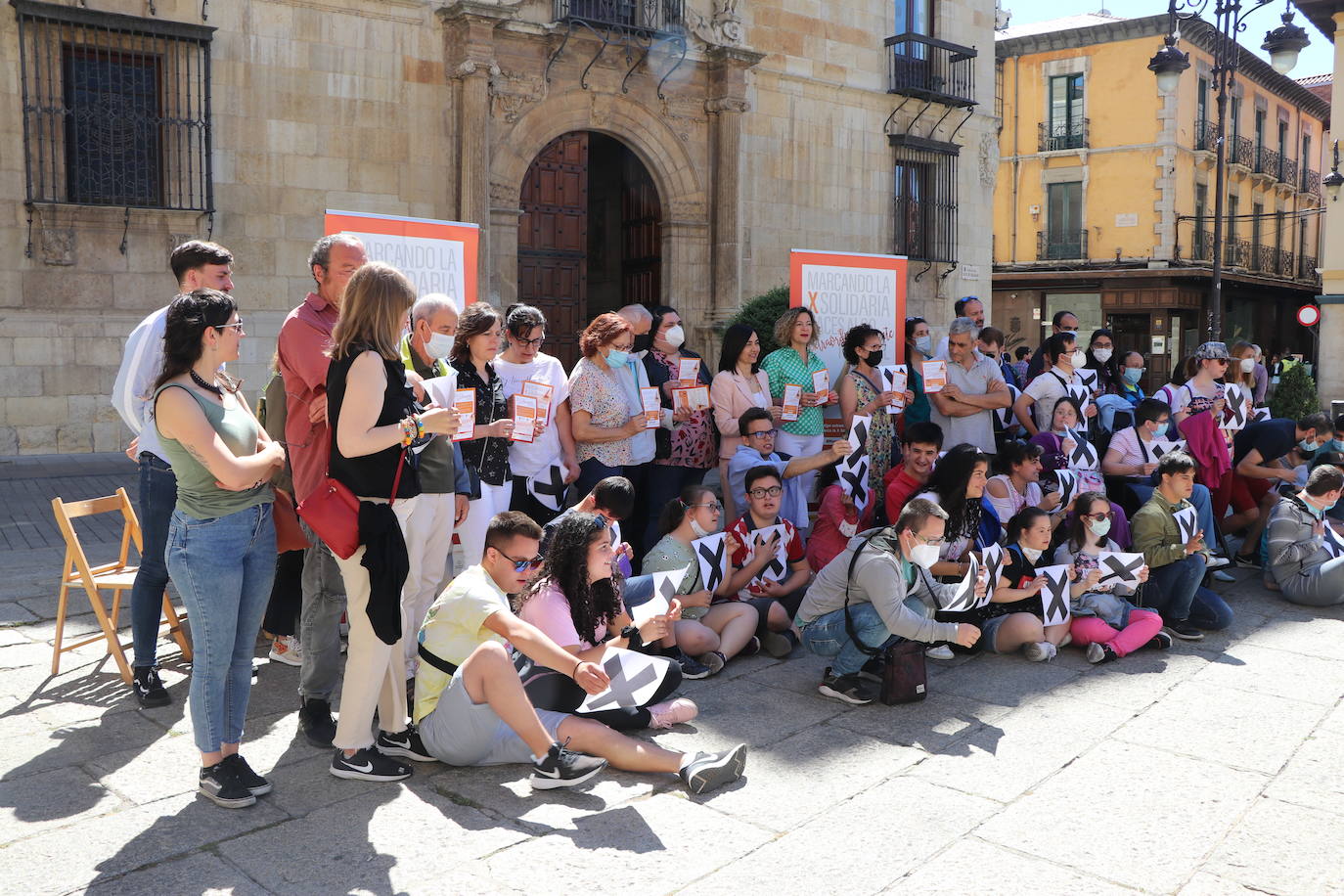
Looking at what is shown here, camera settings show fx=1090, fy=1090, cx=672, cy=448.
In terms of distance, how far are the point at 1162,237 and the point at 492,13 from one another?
2384cm

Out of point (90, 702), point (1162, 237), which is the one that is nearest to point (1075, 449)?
point (90, 702)

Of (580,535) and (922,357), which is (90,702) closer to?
(580,535)

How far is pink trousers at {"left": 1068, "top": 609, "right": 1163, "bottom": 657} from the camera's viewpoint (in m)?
5.82

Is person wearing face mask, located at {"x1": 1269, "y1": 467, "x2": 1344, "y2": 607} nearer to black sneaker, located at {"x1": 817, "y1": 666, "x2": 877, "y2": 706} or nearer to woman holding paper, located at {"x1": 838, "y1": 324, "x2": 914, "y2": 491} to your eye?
woman holding paper, located at {"x1": 838, "y1": 324, "x2": 914, "y2": 491}

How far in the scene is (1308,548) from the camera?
7164mm

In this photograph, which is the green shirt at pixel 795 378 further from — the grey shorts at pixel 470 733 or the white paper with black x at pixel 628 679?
the grey shorts at pixel 470 733

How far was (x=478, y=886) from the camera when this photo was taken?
3.27 metres

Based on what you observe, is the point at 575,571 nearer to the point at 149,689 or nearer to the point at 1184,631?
the point at 149,689

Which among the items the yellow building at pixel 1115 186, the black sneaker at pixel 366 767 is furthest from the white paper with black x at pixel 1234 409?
the yellow building at pixel 1115 186

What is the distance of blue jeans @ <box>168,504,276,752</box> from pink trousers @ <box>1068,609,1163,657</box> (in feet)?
13.9

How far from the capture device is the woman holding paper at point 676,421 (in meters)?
6.77

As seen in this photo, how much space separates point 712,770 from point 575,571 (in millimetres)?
1005

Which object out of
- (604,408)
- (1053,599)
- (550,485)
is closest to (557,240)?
(604,408)

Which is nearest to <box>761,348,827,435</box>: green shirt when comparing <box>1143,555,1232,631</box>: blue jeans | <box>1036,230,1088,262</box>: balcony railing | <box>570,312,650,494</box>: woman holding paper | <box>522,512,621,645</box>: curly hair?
<box>570,312,650,494</box>: woman holding paper
